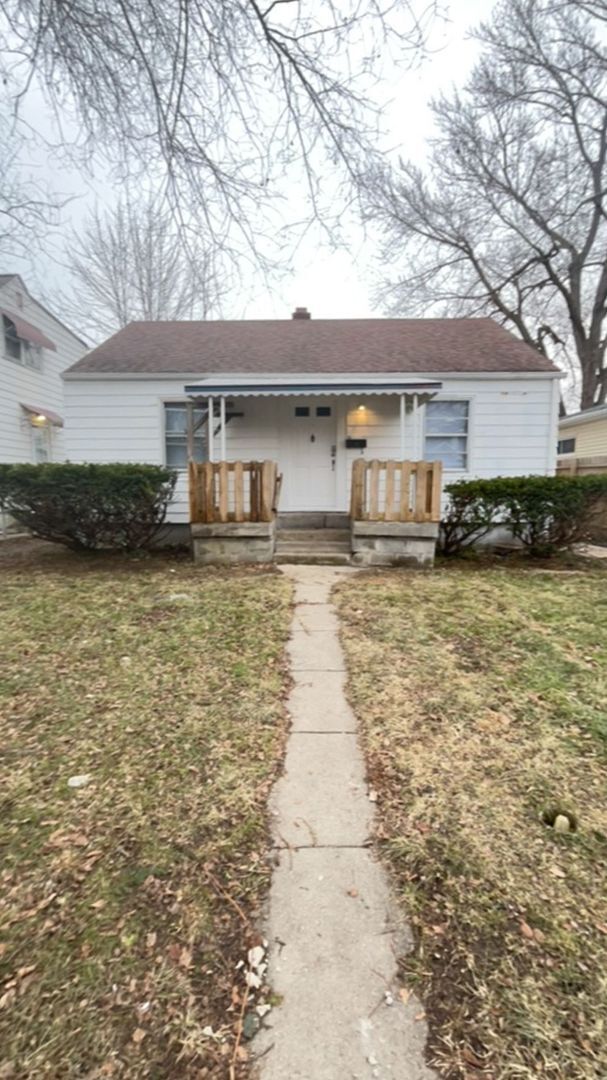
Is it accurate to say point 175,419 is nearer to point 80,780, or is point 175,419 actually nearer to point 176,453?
point 176,453

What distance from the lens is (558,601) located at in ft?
15.9

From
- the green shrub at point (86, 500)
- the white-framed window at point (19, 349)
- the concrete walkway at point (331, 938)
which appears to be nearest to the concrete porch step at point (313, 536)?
the green shrub at point (86, 500)

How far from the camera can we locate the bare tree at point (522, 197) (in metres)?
13.8

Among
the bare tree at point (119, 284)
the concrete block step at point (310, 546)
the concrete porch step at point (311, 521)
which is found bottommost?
the concrete block step at point (310, 546)

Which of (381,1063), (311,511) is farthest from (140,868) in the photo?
(311,511)

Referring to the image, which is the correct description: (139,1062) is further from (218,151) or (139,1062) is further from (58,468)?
(58,468)

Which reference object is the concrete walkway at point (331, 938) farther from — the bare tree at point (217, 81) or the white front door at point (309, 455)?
the white front door at point (309, 455)

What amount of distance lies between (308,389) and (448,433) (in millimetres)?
2970

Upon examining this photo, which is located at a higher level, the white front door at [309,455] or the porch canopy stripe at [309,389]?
the porch canopy stripe at [309,389]

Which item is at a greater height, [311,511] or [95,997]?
[311,511]

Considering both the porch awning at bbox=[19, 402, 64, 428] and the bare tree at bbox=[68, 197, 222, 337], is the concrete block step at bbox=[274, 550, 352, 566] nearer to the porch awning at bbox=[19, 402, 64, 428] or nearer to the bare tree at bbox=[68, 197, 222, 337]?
the porch awning at bbox=[19, 402, 64, 428]

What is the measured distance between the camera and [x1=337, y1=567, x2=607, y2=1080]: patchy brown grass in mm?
1233

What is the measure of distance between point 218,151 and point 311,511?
18.3 feet

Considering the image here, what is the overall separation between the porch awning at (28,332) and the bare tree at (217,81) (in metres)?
9.32
